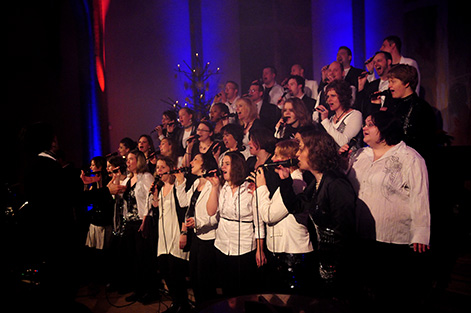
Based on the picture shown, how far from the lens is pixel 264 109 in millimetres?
4660

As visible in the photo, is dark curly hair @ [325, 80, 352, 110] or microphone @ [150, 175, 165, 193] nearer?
dark curly hair @ [325, 80, 352, 110]

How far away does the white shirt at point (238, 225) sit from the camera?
3457 millimetres

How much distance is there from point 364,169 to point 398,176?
0.97ft

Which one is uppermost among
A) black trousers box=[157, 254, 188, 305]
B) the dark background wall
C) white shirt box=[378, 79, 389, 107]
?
the dark background wall

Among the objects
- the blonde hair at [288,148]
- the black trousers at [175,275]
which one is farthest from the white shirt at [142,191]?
the blonde hair at [288,148]

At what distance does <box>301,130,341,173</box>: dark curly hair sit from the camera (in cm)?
317

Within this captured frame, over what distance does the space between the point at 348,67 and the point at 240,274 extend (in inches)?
97.2

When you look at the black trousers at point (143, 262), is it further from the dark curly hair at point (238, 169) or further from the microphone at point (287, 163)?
the microphone at point (287, 163)

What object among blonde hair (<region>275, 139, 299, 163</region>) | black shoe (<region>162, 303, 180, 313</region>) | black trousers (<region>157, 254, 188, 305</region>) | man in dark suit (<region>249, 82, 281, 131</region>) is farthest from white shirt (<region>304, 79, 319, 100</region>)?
black shoe (<region>162, 303, 180, 313</region>)

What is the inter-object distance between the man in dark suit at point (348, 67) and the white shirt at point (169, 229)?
8.19 ft

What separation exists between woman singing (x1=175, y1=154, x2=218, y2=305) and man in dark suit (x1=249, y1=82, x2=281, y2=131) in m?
0.88

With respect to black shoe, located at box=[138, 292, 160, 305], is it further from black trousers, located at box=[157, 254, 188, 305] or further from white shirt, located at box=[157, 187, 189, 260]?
white shirt, located at box=[157, 187, 189, 260]

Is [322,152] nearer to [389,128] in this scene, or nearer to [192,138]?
[389,128]

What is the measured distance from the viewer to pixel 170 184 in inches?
178
